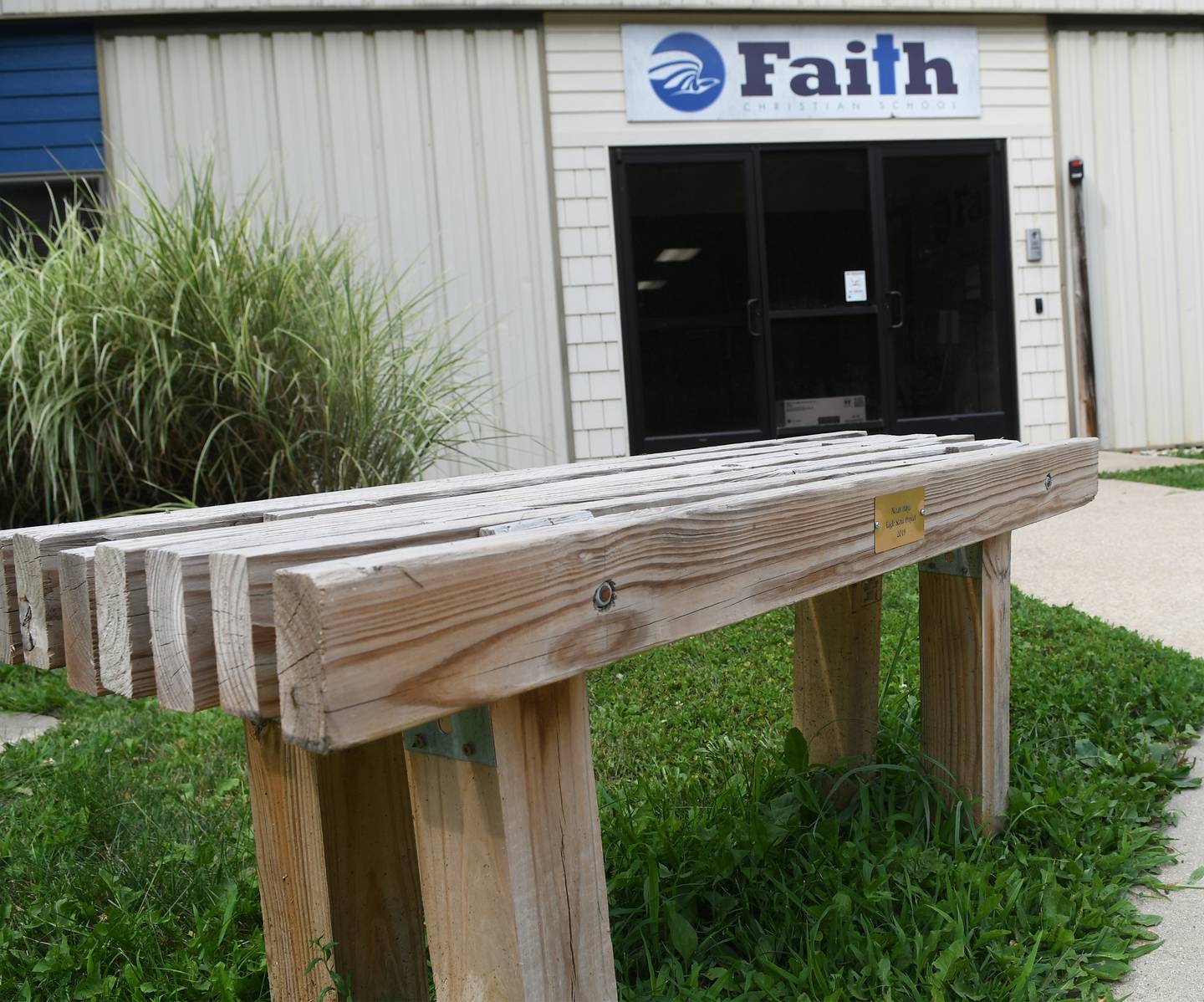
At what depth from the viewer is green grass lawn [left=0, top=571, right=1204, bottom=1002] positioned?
5.92ft

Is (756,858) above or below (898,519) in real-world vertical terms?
below

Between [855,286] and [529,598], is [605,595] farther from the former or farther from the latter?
[855,286]

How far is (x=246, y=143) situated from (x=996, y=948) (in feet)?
22.9

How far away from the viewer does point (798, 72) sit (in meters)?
7.96

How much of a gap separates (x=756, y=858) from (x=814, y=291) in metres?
6.70

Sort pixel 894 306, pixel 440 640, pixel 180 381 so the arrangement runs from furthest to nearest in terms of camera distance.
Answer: pixel 894 306
pixel 180 381
pixel 440 640

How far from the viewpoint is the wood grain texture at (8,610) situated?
1351 millimetres

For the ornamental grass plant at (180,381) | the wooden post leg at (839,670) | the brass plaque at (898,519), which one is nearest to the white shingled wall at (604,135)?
the ornamental grass plant at (180,381)

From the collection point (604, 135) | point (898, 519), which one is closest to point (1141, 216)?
point (604, 135)

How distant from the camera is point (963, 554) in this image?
83.0 inches

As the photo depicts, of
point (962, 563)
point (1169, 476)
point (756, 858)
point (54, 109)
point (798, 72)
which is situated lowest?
point (756, 858)

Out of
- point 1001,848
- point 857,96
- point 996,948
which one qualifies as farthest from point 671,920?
point 857,96

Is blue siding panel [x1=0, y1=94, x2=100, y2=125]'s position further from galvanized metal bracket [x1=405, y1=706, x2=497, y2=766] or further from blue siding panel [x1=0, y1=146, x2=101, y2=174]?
galvanized metal bracket [x1=405, y1=706, x2=497, y2=766]

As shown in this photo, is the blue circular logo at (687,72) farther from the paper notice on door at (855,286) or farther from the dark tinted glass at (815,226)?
the paper notice on door at (855,286)
